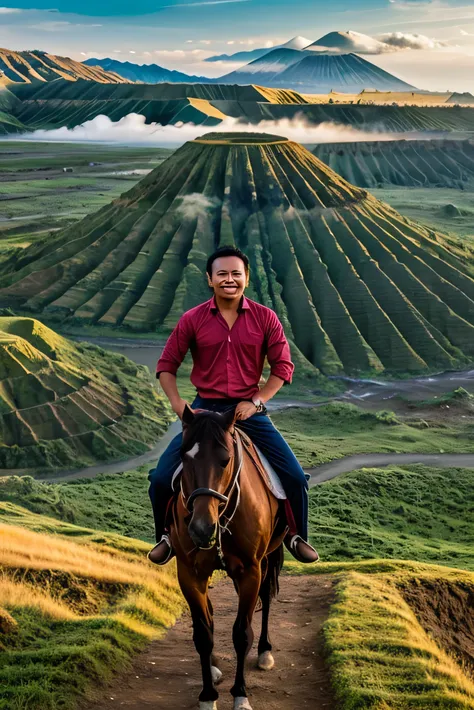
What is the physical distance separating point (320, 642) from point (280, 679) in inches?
58.3

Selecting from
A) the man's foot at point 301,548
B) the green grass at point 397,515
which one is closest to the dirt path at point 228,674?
the man's foot at point 301,548

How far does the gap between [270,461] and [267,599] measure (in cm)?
263

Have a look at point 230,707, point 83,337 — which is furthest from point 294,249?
point 230,707

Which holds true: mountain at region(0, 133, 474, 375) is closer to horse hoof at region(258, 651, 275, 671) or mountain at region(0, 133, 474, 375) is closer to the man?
horse hoof at region(258, 651, 275, 671)

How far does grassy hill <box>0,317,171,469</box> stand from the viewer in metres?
45.7

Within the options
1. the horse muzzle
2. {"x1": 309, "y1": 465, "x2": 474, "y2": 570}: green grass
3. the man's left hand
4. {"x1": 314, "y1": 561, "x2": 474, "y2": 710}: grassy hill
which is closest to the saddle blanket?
the man's left hand

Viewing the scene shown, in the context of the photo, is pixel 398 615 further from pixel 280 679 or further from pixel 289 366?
pixel 289 366

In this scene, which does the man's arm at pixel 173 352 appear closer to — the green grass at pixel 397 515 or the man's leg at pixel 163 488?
the man's leg at pixel 163 488

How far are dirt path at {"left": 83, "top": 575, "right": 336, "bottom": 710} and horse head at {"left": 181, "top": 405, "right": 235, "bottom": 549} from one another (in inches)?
108

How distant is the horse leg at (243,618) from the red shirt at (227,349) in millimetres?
2218

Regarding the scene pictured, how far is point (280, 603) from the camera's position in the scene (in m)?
17.2

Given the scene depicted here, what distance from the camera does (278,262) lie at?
Result: 268 feet

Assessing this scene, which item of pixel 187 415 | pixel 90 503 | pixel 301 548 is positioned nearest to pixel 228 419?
pixel 187 415

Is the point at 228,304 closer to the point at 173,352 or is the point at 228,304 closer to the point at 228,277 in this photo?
the point at 228,277
